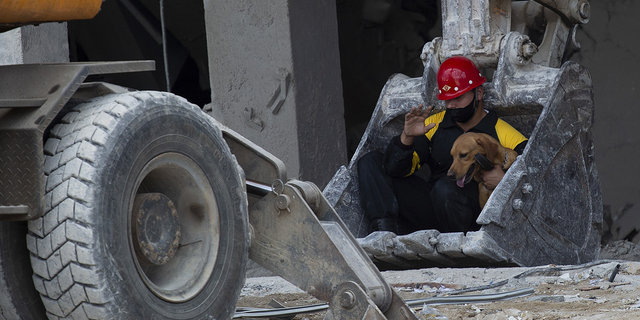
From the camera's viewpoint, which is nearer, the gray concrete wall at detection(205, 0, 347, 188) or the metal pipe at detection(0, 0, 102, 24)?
the metal pipe at detection(0, 0, 102, 24)

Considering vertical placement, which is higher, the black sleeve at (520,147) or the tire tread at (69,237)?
the tire tread at (69,237)

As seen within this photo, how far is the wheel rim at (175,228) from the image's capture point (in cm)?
184

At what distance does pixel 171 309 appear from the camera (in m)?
1.85

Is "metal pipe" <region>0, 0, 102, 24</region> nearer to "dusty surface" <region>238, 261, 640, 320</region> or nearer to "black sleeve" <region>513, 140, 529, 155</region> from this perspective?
"dusty surface" <region>238, 261, 640, 320</region>

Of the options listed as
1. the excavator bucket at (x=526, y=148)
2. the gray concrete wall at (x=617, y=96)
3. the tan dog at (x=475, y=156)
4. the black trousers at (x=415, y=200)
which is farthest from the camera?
the gray concrete wall at (x=617, y=96)

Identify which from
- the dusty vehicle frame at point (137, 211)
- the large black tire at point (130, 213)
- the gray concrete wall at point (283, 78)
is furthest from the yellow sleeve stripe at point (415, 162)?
the large black tire at point (130, 213)

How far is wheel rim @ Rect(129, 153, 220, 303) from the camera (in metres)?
1.84

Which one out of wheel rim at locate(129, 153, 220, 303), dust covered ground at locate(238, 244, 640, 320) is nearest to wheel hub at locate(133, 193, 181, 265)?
wheel rim at locate(129, 153, 220, 303)

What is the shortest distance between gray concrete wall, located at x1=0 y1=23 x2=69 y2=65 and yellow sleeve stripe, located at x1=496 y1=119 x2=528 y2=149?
316 cm

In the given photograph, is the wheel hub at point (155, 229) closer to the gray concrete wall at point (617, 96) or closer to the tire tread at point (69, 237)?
the tire tread at point (69, 237)

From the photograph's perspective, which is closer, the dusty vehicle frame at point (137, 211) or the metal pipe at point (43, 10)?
the dusty vehicle frame at point (137, 211)

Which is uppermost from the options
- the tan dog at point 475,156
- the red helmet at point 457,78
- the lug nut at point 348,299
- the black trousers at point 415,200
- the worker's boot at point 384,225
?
the red helmet at point 457,78

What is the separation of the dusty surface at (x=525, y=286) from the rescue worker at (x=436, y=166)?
55 centimetres

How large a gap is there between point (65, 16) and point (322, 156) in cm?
315
